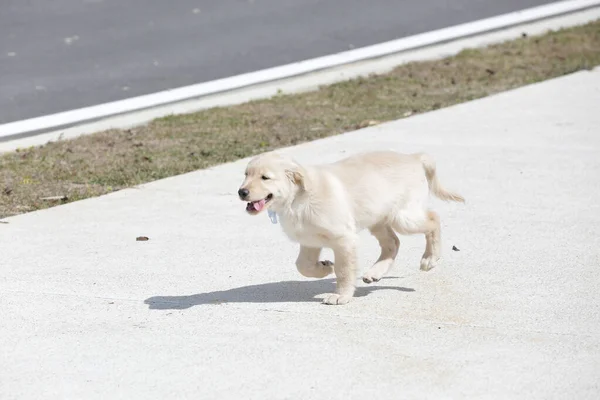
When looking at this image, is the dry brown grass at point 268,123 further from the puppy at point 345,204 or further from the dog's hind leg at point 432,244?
the dog's hind leg at point 432,244

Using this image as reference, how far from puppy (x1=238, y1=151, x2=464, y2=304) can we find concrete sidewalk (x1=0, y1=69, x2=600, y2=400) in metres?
0.18

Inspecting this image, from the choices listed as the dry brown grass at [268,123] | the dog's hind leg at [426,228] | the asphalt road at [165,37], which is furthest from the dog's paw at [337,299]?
the asphalt road at [165,37]

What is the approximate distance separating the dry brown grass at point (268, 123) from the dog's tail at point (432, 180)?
102 inches

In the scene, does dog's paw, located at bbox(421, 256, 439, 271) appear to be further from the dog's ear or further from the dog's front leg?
the dog's ear

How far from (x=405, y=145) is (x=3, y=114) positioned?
3.93 m

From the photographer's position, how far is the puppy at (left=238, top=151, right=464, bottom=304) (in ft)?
17.3

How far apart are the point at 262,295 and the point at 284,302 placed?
162mm

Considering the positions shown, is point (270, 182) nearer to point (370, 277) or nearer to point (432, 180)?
point (370, 277)

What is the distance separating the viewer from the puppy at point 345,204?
17.3 ft

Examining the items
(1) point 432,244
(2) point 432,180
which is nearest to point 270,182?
(1) point 432,244

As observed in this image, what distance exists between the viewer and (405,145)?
29.2ft

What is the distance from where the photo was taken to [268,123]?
387 inches

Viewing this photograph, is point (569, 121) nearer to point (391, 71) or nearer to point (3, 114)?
point (391, 71)

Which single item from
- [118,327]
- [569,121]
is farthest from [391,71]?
[118,327]
